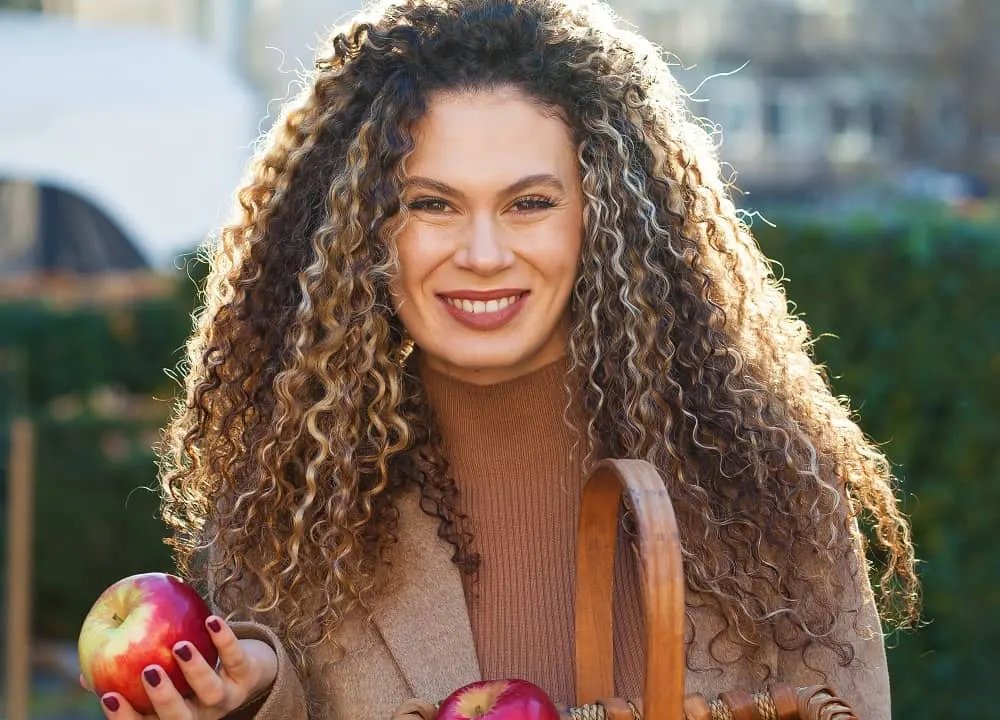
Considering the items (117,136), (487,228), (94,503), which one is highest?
(117,136)

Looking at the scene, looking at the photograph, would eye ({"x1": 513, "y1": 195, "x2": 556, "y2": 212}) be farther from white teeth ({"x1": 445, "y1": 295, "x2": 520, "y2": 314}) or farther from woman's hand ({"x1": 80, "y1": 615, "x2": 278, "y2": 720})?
woman's hand ({"x1": 80, "y1": 615, "x2": 278, "y2": 720})

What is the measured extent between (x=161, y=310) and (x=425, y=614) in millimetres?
4800

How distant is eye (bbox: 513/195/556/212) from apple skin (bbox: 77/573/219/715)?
0.76 metres

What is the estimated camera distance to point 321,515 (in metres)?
2.31

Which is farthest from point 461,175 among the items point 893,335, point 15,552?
point 15,552

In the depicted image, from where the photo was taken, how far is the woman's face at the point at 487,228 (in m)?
2.17

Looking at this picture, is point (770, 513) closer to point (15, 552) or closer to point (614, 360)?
point (614, 360)

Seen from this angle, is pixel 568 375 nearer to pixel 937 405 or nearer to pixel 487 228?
pixel 487 228

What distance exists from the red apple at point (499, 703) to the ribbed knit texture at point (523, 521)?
442mm

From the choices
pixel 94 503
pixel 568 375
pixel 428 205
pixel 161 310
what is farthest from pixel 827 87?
pixel 428 205

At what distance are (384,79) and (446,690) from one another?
0.96 metres

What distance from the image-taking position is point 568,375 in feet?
7.74

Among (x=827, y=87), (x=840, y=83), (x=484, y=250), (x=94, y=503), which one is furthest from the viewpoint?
(x=827, y=87)

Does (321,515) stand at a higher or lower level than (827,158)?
lower
